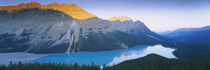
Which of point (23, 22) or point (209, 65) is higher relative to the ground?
point (23, 22)

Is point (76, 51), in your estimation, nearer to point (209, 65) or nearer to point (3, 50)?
point (3, 50)

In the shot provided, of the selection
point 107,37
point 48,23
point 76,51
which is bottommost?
point 76,51

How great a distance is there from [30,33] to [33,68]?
141m

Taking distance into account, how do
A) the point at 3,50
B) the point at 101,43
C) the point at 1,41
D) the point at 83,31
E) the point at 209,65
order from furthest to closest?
the point at 83,31 < the point at 101,43 < the point at 1,41 < the point at 3,50 < the point at 209,65

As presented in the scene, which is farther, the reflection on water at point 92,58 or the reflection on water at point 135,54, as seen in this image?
the reflection on water at point 135,54

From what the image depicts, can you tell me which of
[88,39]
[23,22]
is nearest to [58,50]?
[88,39]

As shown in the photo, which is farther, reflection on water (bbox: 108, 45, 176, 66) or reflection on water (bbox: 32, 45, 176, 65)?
reflection on water (bbox: 108, 45, 176, 66)

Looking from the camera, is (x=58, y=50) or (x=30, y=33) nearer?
(x=58, y=50)

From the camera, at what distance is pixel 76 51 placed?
5910 inches

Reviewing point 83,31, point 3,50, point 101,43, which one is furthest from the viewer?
point 83,31

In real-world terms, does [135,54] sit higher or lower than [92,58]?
higher

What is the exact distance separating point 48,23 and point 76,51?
235 feet

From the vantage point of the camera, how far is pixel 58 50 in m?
147

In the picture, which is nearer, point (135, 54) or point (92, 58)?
point (92, 58)
